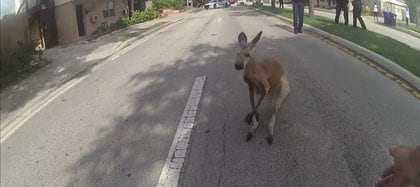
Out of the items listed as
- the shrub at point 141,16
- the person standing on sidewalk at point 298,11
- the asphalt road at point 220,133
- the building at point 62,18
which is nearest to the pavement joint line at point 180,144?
the asphalt road at point 220,133

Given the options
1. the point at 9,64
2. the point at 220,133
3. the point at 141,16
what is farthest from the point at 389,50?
the point at 141,16

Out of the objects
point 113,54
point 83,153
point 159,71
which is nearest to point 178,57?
point 159,71

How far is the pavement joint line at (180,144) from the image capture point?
427cm

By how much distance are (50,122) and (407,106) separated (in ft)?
17.0

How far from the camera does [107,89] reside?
26.9 ft

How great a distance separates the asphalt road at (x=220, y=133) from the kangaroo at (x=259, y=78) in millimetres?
210

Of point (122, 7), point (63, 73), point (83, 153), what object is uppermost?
point (122, 7)

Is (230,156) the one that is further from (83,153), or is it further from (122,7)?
(122,7)

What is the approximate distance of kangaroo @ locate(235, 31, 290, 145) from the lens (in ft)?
14.8

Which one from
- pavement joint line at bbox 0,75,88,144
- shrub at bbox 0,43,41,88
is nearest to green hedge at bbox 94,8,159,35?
pavement joint line at bbox 0,75,88,144

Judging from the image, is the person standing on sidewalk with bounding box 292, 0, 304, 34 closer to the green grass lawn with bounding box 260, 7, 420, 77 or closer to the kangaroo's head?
the green grass lawn with bounding box 260, 7, 420, 77

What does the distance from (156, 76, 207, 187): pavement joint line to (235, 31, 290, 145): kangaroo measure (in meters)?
0.78

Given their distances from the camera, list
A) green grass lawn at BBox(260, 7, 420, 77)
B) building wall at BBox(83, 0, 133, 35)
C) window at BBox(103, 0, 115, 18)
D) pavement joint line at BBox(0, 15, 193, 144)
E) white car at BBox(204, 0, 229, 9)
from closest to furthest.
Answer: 1. pavement joint line at BBox(0, 15, 193, 144)
2. green grass lawn at BBox(260, 7, 420, 77)
3. building wall at BBox(83, 0, 133, 35)
4. window at BBox(103, 0, 115, 18)
5. white car at BBox(204, 0, 229, 9)

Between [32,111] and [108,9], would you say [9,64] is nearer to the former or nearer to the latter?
[32,111]
